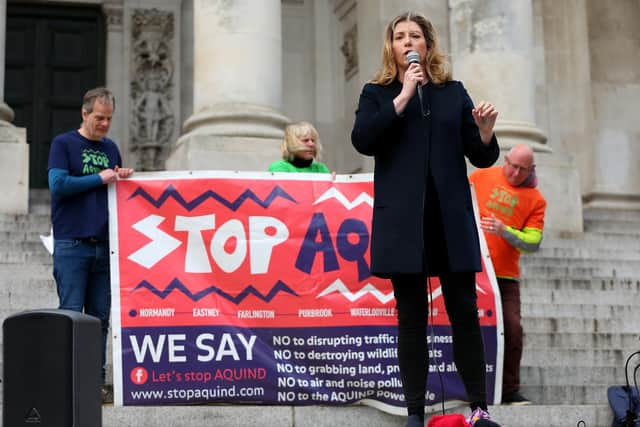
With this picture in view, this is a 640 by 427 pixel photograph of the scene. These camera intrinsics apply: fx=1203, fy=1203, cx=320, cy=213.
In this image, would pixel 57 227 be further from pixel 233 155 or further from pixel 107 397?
pixel 233 155

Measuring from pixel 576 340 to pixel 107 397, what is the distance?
12.7ft

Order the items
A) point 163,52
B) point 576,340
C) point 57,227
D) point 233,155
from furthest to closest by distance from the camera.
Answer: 1. point 163,52
2. point 233,155
3. point 576,340
4. point 57,227

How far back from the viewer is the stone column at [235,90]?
497 inches

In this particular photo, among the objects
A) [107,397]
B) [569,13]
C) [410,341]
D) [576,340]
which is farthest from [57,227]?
[569,13]

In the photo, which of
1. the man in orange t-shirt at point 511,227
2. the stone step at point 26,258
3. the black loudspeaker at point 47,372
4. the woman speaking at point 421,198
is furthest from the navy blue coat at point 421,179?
the stone step at point 26,258

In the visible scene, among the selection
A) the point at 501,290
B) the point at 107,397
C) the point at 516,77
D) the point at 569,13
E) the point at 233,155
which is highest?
the point at 569,13

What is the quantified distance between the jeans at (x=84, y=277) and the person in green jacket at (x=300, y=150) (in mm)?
1452

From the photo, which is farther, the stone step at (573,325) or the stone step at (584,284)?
the stone step at (584,284)

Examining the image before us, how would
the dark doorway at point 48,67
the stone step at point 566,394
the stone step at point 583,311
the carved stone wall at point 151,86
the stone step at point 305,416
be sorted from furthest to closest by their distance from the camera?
the dark doorway at point 48,67, the carved stone wall at point 151,86, the stone step at point 583,311, the stone step at point 566,394, the stone step at point 305,416

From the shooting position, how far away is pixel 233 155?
12586 millimetres

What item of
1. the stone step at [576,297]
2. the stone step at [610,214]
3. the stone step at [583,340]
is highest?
the stone step at [610,214]

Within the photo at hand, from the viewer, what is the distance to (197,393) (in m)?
7.36

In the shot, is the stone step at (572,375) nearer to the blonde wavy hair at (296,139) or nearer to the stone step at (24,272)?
the blonde wavy hair at (296,139)

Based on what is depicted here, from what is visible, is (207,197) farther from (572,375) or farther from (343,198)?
(572,375)
